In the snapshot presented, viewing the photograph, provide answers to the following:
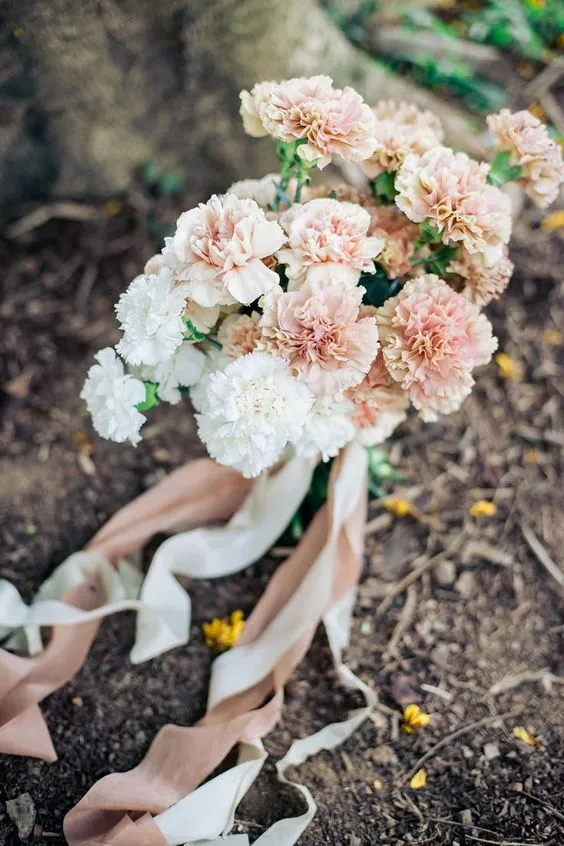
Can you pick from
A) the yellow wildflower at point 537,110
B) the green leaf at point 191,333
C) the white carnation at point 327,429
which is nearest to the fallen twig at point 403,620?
the white carnation at point 327,429

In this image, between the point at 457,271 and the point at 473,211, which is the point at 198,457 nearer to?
the point at 457,271

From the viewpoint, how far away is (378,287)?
1423 millimetres

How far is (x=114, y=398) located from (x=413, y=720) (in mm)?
829

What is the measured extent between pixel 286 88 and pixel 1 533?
3.60 ft

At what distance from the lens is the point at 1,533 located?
1784 millimetres

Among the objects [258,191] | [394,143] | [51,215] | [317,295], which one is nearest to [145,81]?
[51,215]

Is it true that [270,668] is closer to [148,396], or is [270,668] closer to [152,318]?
[148,396]

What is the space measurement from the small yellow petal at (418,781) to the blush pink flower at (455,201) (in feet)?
2.98

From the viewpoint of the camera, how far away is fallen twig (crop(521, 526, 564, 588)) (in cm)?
180

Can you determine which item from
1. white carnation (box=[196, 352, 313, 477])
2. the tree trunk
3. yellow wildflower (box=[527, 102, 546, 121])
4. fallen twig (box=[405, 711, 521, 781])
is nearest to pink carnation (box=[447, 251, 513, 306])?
white carnation (box=[196, 352, 313, 477])

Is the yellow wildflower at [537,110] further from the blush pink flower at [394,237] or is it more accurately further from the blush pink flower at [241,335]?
the blush pink flower at [241,335]

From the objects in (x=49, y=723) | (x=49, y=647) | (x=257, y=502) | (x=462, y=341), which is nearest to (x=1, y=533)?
(x=49, y=647)

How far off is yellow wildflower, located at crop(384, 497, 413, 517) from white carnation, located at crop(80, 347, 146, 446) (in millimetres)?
794

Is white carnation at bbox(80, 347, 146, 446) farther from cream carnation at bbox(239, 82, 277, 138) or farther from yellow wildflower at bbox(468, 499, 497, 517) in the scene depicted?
yellow wildflower at bbox(468, 499, 497, 517)
